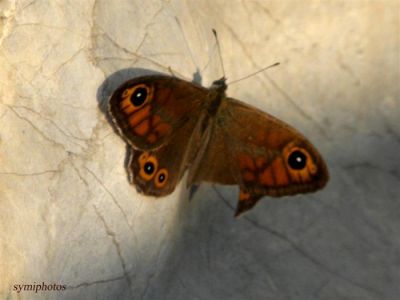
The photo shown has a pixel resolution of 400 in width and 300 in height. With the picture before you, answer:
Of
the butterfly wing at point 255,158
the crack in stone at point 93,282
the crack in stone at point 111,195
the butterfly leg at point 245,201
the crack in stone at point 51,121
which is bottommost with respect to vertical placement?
the crack in stone at point 93,282

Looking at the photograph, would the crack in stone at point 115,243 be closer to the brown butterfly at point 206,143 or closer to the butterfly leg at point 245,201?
the brown butterfly at point 206,143

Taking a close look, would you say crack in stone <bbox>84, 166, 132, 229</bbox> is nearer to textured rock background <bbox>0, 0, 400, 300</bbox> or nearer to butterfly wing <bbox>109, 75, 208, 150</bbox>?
textured rock background <bbox>0, 0, 400, 300</bbox>

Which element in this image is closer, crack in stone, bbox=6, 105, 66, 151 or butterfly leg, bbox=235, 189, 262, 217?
crack in stone, bbox=6, 105, 66, 151

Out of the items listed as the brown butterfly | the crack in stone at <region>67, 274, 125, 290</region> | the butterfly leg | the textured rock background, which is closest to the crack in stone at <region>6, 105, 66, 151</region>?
the textured rock background

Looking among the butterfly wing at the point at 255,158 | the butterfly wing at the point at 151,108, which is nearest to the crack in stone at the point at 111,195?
the butterfly wing at the point at 151,108

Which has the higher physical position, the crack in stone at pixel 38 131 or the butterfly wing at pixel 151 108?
the butterfly wing at pixel 151 108

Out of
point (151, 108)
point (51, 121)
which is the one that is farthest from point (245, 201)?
point (51, 121)

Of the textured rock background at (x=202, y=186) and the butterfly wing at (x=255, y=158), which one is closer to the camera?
the textured rock background at (x=202, y=186)
